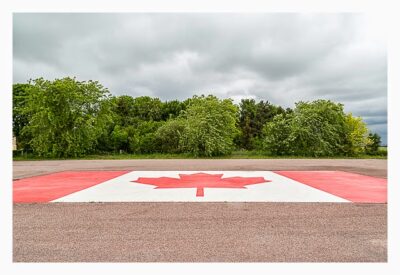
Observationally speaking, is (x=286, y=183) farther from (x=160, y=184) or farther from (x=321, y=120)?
(x=321, y=120)

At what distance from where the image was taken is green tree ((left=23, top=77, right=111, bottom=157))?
1019 inches

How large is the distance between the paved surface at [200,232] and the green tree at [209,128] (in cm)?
2108

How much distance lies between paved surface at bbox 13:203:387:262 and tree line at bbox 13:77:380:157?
21.2 metres

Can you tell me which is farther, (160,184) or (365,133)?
(365,133)

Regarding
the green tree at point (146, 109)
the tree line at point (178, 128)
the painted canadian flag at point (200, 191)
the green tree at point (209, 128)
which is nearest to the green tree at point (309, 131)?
the tree line at point (178, 128)

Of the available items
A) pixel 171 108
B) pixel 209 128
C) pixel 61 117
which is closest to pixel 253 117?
pixel 171 108

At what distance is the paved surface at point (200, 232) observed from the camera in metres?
3.58

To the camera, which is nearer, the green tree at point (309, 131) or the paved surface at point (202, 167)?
the paved surface at point (202, 167)

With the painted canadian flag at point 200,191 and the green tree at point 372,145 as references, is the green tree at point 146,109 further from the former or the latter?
the painted canadian flag at point 200,191

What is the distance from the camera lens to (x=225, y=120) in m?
29.0

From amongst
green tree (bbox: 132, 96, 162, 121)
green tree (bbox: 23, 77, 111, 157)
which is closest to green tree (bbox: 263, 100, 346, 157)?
green tree (bbox: 23, 77, 111, 157)

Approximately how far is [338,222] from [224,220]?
187 cm

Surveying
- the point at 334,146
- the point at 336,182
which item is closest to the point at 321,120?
the point at 334,146

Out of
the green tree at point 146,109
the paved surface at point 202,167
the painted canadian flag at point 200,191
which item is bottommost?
the paved surface at point 202,167
